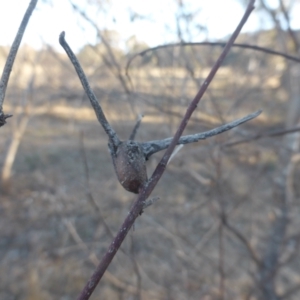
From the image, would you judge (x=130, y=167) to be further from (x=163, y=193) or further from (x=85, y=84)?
(x=163, y=193)

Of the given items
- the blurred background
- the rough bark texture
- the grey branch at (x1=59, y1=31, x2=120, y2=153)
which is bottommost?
the rough bark texture

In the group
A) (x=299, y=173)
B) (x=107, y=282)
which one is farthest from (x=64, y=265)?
(x=299, y=173)

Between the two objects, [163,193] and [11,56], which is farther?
[163,193]

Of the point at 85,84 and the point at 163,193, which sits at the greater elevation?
the point at 163,193

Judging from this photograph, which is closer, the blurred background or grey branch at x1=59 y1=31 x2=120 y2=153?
grey branch at x1=59 y1=31 x2=120 y2=153

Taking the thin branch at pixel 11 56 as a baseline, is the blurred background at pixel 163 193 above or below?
above

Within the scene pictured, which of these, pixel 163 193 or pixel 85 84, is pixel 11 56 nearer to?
pixel 85 84

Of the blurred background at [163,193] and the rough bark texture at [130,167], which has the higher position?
the blurred background at [163,193]

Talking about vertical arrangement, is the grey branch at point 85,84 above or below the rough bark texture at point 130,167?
above

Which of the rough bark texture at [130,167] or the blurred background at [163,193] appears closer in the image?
the rough bark texture at [130,167]

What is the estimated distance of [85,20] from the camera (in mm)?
917

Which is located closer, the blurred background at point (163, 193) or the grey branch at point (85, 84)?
the grey branch at point (85, 84)

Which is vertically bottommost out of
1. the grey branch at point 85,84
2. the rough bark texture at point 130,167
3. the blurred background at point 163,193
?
the rough bark texture at point 130,167

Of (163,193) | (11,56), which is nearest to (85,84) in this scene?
(11,56)
